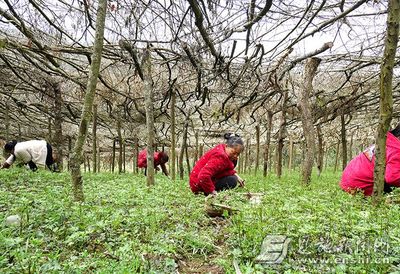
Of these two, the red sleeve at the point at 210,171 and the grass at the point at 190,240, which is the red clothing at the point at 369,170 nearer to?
the grass at the point at 190,240

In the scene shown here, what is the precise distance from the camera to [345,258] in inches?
85.2

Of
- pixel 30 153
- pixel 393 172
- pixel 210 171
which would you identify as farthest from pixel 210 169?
pixel 30 153

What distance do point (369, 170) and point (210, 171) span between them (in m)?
2.34

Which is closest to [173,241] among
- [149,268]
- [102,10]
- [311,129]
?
[149,268]

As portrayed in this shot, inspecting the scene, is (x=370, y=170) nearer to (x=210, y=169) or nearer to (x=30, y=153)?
(x=210, y=169)

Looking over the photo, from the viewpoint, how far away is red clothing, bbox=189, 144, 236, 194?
5.26 m

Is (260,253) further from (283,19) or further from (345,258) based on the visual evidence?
(283,19)

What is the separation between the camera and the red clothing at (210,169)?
5258 mm

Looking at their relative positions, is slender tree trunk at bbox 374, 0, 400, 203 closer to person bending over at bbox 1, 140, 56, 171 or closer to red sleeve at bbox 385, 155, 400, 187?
red sleeve at bbox 385, 155, 400, 187

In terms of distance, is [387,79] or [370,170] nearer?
[387,79]

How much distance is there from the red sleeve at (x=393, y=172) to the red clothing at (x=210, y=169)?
236 centimetres

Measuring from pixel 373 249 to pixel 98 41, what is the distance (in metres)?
3.50

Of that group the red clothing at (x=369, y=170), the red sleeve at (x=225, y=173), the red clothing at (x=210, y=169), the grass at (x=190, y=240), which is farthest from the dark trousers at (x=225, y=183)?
the grass at (x=190, y=240)

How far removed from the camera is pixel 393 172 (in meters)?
4.54
